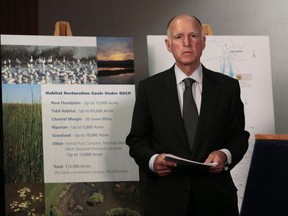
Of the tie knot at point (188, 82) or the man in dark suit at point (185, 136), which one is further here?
the tie knot at point (188, 82)

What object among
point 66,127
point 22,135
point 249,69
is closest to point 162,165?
point 66,127

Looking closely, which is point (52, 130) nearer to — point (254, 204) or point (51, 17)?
point (254, 204)

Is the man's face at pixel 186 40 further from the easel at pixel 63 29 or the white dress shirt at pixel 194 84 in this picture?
the easel at pixel 63 29

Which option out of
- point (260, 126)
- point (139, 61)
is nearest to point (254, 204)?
point (260, 126)

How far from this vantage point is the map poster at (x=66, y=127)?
333 centimetres

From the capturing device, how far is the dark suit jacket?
9.02 ft

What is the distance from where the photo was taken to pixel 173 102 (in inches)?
113

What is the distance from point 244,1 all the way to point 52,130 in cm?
218

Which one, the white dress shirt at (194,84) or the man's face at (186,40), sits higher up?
the man's face at (186,40)

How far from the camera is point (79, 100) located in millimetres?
3463

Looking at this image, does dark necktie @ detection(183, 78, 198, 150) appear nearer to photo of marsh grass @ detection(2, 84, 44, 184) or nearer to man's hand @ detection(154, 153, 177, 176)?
man's hand @ detection(154, 153, 177, 176)

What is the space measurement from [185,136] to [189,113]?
0.41 ft

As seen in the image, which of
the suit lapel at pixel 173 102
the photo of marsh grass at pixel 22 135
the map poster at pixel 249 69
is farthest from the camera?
the map poster at pixel 249 69

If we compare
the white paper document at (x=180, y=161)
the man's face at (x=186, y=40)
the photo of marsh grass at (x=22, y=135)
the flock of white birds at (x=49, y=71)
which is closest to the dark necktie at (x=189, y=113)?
the man's face at (x=186, y=40)
